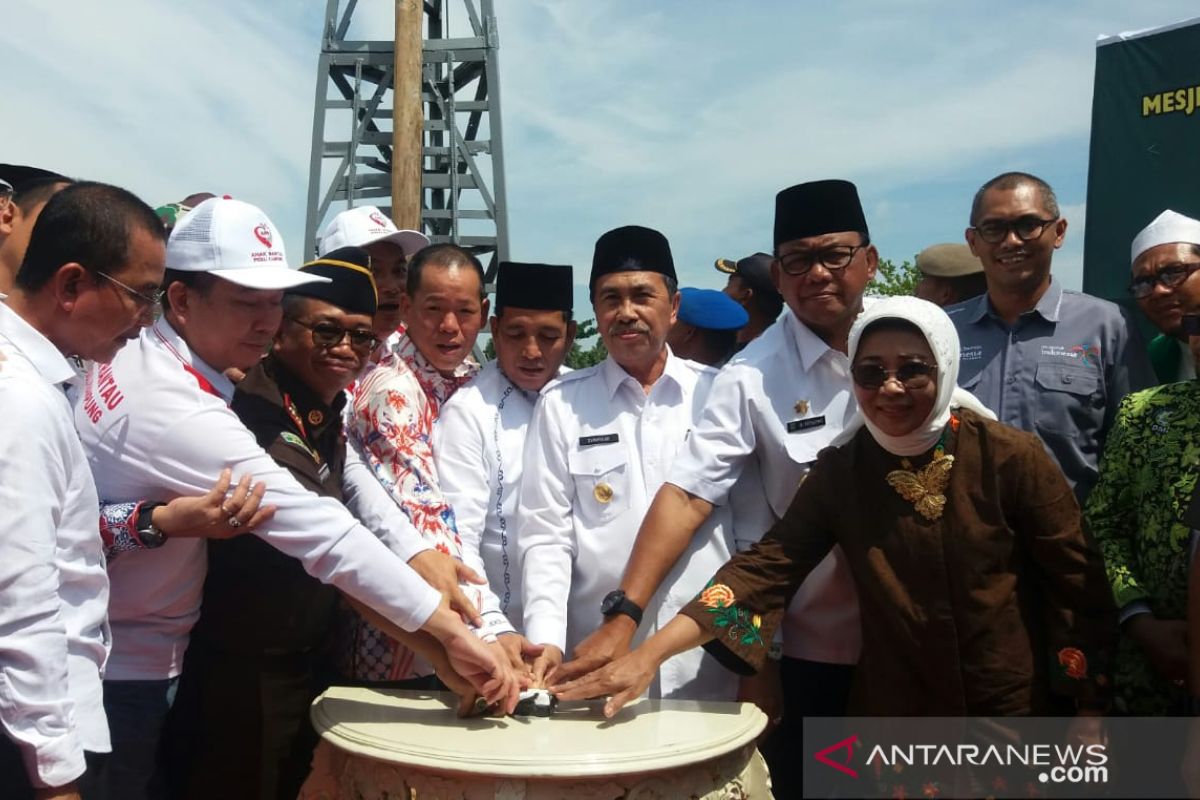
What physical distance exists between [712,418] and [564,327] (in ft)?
2.38

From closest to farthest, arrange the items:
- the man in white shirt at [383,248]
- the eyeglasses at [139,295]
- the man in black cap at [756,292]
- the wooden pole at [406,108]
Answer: the eyeglasses at [139,295] → the man in white shirt at [383,248] → the man in black cap at [756,292] → the wooden pole at [406,108]

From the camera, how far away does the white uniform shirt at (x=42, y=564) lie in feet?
5.24

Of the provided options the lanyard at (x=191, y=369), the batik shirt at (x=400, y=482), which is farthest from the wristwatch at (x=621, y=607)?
the lanyard at (x=191, y=369)

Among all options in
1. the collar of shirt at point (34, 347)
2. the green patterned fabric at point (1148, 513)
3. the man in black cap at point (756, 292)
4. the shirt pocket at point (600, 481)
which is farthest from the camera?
the man in black cap at point (756, 292)

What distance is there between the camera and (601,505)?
295cm

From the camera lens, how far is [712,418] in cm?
284

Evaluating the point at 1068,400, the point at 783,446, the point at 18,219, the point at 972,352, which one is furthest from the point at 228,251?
the point at 1068,400

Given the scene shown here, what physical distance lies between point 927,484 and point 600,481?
1034mm

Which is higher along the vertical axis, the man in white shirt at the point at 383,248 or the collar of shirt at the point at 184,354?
the man in white shirt at the point at 383,248

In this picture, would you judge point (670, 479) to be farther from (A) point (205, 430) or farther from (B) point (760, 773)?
(A) point (205, 430)

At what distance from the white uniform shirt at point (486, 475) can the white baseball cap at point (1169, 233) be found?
2184 millimetres

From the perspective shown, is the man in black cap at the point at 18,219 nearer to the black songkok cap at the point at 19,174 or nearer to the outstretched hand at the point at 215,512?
the black songkok cap at the point at 19,174

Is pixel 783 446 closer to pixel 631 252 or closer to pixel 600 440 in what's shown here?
pixel 600 440

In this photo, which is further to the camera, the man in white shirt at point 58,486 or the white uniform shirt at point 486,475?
the white uniform shirt at point 486,475
